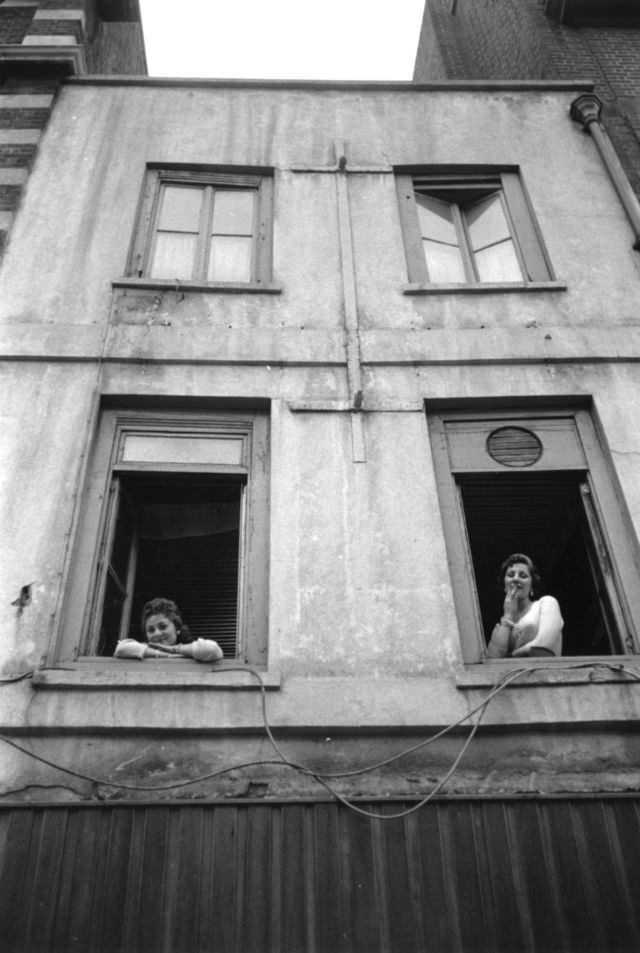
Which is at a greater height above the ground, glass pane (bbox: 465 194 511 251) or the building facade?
glass pane (bbox: 465 194 511 251)

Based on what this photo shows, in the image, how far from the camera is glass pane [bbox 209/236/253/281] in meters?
8.55

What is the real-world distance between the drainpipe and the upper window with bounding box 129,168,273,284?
146 inches

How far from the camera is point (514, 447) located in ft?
23.8

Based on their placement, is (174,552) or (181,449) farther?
(174,552)

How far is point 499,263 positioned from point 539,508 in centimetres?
272

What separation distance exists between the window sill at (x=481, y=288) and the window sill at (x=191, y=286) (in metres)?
1.30

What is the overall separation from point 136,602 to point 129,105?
5.98 metres

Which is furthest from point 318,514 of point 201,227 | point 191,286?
point 201,227

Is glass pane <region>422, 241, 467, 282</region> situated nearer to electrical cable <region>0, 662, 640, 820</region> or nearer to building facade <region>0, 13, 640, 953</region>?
building facade <region>0, 13, 640, 953</region>

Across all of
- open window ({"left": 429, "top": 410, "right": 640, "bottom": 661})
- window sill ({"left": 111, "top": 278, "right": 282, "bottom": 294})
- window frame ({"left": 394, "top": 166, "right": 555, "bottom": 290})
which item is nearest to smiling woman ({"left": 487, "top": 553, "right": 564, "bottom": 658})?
open window ({"left": 429, "top": 410, "right": 640, "bottom": 661})

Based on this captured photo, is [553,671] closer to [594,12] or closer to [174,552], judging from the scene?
[174,552]

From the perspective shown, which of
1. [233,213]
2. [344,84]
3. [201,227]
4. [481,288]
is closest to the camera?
[481,288]

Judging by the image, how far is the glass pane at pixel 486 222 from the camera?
9117mm

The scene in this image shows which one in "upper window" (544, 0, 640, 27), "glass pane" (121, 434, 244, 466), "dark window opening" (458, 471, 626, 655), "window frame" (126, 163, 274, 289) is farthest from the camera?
"upper window" (544, 0, 640, 27)
